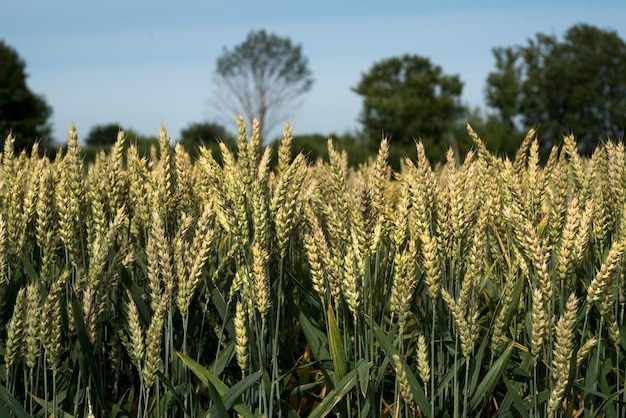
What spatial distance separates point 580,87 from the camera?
1677 inches

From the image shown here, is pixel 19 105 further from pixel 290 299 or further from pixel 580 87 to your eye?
pixel 290 299

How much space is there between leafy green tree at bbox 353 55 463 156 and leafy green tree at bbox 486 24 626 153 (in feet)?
35.5

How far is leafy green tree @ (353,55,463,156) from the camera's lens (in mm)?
57094

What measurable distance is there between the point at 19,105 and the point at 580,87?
2915 centimetres

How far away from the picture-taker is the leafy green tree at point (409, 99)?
57094 millimetres

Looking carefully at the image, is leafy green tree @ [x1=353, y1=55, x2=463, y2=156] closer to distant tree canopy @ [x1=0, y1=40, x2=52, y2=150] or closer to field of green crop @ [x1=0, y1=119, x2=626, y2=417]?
distant tree canopy @ [x1=0, y1=40, x2=52, y2=150]

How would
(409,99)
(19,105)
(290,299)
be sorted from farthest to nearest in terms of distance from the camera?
(409,99) < (19,105) < (290,299)

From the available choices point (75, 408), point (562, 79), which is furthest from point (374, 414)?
point (562, 79)

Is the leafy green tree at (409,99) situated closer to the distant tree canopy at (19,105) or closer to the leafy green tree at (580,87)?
the leafy green tree at (580,87)

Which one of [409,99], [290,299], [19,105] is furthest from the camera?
[409,99]

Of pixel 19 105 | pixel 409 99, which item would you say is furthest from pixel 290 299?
pixel 409 99

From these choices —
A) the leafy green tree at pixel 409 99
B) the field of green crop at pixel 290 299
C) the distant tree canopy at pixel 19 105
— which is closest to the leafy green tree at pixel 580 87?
the leafy green tree at pixel 409 99

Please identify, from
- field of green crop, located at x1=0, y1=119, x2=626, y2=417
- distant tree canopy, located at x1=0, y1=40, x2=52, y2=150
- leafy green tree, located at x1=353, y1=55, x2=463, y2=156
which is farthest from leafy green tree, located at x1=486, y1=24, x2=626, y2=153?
field of green crop, located at x1=0, y1=119, x2=626, y2=417

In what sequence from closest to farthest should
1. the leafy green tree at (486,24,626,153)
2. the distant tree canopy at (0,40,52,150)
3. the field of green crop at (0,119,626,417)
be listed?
1. the field of green crop at (0,119,626,417)
2. the distant tree canopy at (0,40,52,150)
3. the leafy green tree at (486,24,626,153)
